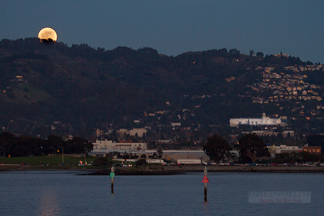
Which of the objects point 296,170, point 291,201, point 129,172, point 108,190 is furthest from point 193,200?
point 296,170

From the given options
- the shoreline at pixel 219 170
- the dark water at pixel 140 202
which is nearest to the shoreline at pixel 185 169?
the shoreline at pixel 219 170

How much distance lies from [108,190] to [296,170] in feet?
317

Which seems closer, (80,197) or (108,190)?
(80,197)

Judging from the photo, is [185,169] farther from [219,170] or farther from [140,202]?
[140,202]

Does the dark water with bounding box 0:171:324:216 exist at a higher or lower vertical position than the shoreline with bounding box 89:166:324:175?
lower

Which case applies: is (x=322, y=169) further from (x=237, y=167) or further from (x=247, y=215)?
A: (x=247, y=215)

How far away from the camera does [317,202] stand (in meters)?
84.9

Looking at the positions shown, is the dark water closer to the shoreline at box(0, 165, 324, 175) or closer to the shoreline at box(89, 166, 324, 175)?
the shoreline at box(89, 166, 324, 175)

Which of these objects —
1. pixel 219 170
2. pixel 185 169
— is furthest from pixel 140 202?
pixel 185 169

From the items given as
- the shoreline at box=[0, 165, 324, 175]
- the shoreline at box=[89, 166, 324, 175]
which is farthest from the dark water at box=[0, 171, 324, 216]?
the shoreline at box=[0, 165, 324, 175]

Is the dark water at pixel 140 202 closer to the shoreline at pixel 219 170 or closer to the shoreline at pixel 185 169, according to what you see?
the shoreline at pixel 219 170

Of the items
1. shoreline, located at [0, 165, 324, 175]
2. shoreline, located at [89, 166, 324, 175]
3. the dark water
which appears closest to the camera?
the dark water

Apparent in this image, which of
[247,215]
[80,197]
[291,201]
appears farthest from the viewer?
[80,197]

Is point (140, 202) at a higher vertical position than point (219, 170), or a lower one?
lower
